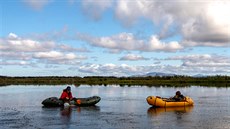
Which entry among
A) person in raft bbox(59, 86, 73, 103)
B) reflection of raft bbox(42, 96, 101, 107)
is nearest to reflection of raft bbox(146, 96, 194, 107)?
reflection of raft bbox(42, 96, 101, 107)

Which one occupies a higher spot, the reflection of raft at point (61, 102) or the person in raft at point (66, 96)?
the person in raft at point (66, 96)

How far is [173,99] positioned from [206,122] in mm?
9133

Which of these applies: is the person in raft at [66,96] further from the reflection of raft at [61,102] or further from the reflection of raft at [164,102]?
the reflection of raft at [164,102]

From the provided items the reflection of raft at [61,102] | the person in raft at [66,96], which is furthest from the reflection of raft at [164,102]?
the person in raft at [66,96]

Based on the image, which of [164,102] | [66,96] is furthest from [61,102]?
[164,102]

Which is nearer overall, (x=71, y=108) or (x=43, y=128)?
(x=43, y=128)

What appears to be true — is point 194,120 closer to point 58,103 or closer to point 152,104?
point 152,104

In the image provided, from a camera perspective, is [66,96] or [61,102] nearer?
[61,102]

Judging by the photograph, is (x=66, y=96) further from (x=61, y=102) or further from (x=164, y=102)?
(x=164, y=102)

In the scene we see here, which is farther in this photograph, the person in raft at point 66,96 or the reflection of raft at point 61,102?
the person in raft at point 66,96

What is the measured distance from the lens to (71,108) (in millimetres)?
26750

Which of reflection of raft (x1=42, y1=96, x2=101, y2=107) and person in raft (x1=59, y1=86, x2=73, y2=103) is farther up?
person in raft (x1=59, y1=86, x2=73, y2=103)

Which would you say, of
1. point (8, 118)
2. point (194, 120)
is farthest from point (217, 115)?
point (8, 118)

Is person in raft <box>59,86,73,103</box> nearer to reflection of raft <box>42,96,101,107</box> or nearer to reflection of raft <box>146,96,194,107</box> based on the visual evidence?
reflection of raft <box>42,96,101,107</box>
